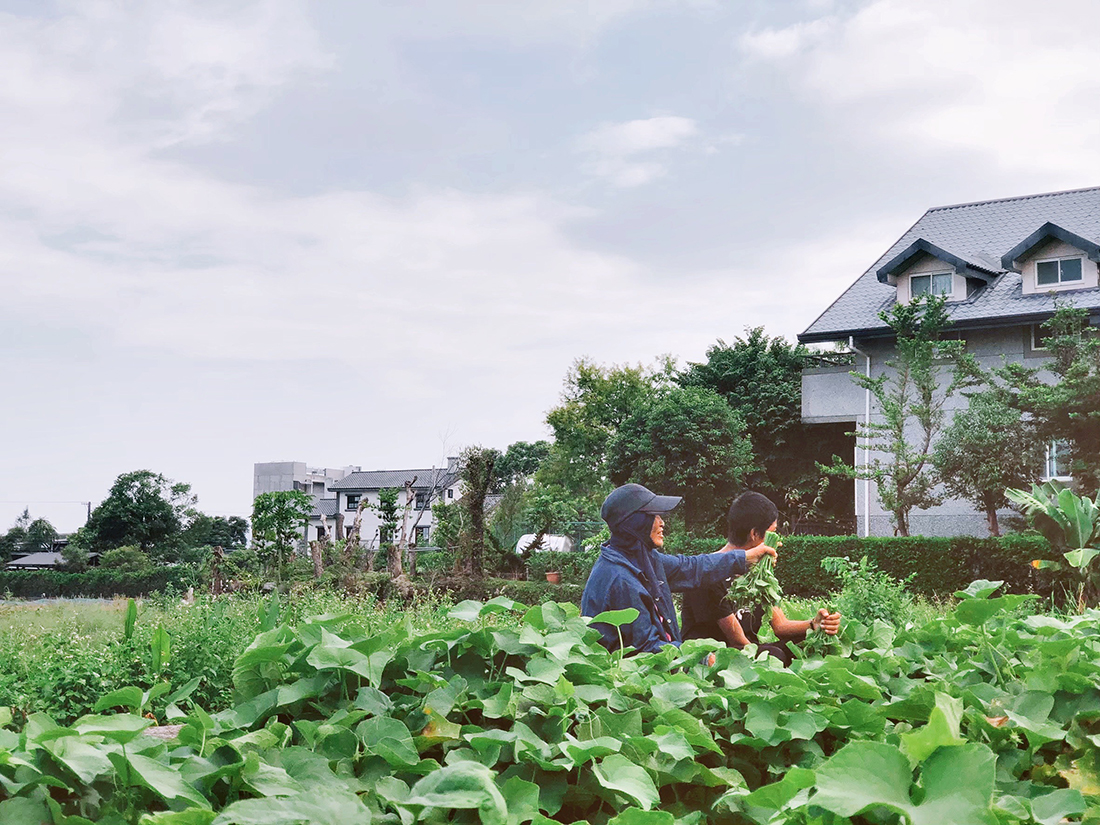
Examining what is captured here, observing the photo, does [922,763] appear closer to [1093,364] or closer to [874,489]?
[1093,364]

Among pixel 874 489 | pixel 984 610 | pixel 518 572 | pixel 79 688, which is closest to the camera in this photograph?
pixel 984 610

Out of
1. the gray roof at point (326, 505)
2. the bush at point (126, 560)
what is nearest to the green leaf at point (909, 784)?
the bush at point (126, 560)

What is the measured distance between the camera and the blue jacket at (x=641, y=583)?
3.26 metres

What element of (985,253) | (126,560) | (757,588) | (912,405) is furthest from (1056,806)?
(126,560)

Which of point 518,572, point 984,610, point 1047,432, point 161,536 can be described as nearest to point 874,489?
point 1047,432

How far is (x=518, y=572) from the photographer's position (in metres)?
19.6

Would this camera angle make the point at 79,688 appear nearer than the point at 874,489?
Yes

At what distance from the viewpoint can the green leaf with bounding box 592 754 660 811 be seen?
1086 mm

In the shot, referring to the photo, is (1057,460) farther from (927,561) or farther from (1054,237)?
(927,561)

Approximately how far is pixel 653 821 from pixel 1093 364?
20105mm

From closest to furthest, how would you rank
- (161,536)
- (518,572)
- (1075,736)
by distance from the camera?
(1075,736) → (518,572) → (161,536)

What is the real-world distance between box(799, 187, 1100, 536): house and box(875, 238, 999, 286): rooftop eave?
0.08 feet

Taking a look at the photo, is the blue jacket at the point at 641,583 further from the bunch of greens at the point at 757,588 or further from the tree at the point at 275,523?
the tree at the point at 275,523

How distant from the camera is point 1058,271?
67.9 feet
